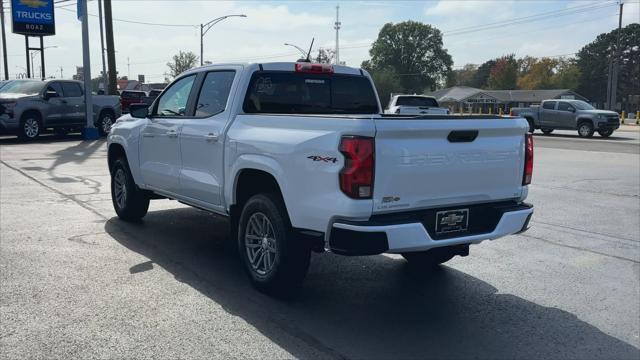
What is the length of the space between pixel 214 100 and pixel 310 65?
3.34 feet

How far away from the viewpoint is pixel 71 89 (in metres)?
20.9

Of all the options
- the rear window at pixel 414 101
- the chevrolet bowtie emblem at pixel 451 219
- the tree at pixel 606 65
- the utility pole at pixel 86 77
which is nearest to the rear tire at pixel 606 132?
the rear window at pixel 414 101

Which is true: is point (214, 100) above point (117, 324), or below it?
above

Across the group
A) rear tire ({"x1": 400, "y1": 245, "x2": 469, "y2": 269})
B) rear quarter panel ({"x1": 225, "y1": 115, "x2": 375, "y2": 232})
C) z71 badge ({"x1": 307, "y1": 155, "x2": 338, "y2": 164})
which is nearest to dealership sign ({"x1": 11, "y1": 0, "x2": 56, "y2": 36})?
rear quarter panel ({"x1": 225, "y1": 115, "x2": 375, "y2": 232})

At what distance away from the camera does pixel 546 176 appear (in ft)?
43.0

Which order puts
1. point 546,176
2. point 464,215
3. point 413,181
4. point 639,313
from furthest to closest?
point 546,176 < point 639,313 < point 464,215 < point 413,181

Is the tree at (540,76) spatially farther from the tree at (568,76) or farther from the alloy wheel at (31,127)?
the alloy wheel at (31,127)

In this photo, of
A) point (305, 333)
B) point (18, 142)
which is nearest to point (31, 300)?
point (305, 333)

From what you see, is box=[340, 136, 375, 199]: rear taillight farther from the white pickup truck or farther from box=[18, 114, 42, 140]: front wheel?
box=[18, 114, 42, 140]: front wheel

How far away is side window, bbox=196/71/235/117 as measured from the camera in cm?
571

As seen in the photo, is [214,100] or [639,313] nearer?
[639,313]

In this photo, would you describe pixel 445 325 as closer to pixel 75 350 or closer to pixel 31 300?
pixel 75 350

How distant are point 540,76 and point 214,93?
124493 millimetres

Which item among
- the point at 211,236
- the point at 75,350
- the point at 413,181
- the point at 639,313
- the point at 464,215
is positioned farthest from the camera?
the point at 211,236
